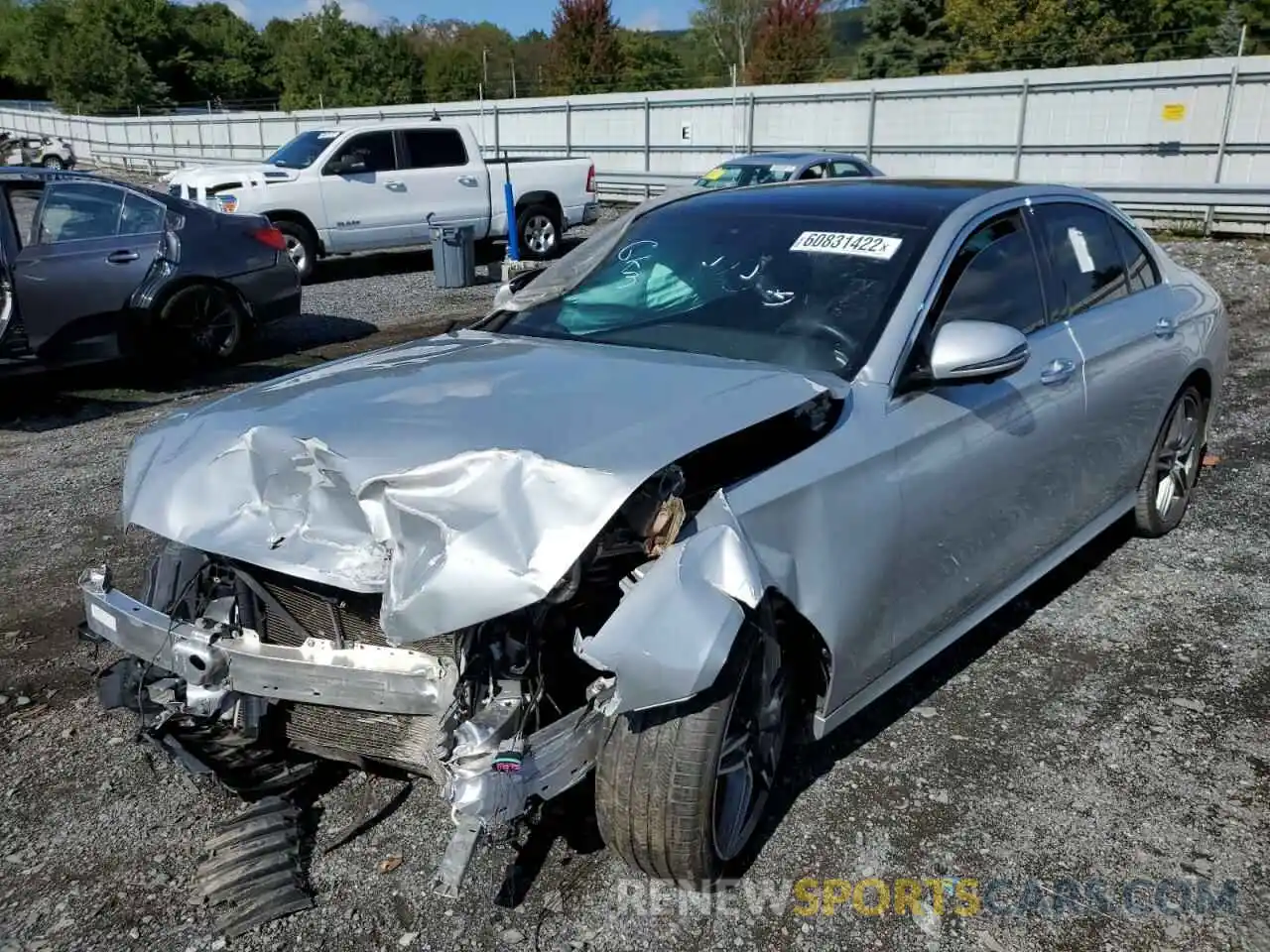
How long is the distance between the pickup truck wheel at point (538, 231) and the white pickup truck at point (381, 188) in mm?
15

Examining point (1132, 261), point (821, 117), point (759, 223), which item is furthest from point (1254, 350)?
point (821, 117)

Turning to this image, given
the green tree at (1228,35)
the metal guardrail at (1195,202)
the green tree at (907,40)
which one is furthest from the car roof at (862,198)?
the green tree at (907,40)

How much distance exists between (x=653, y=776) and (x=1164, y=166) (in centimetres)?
1887

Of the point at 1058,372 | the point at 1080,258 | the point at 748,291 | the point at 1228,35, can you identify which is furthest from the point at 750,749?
the point at 1228,35

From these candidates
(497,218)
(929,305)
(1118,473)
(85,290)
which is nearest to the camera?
(929,305)

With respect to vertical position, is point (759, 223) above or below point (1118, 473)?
above

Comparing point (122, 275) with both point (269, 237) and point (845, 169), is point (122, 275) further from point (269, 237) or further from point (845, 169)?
point (845, 169)

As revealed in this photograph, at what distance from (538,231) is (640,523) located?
13384mm

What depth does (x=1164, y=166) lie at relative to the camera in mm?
17844

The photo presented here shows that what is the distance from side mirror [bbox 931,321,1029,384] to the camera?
3.01 m

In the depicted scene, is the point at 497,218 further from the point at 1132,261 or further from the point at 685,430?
the point at 685,430

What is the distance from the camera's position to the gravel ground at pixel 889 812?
259cm

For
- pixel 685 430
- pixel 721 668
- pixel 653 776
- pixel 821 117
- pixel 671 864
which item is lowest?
pixel 671 864

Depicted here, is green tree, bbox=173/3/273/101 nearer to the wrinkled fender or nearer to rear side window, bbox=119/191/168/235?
rear side window, bbox=119/191/168/235
